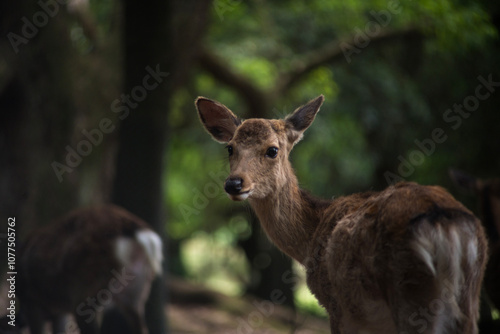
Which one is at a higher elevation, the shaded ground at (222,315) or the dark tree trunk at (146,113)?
the dark tree trunk at (146,113)

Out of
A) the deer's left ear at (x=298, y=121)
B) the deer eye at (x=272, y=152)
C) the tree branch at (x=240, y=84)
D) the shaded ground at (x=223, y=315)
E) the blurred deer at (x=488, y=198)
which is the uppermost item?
the deer's left ear at (x=298, y=121)

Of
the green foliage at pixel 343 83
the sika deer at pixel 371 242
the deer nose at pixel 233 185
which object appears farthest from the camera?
the green foliage at pixel 343 83

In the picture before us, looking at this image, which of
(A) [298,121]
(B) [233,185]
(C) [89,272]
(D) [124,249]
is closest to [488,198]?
(A) [298,121]

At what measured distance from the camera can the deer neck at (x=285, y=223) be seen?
542 cm

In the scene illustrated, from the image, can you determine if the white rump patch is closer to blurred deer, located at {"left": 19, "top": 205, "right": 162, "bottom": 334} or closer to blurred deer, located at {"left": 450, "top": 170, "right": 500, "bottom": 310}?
blurred deer, located at {"left": 19, "top": 205, "right": 162, "bottom": 334}

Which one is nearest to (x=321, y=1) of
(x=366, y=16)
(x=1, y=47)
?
(x=366, y=16)

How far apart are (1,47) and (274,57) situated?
7125 millimetres

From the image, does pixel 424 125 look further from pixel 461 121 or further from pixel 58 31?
pixel 58 31

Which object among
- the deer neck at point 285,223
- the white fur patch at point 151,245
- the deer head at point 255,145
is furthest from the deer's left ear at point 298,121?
the white fur patch at point 151,245

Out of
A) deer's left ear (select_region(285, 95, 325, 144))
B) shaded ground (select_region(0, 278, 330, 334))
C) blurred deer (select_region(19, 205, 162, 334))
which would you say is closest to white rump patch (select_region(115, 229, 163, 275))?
blurred deer (select_region(19, 205, 162, 334))

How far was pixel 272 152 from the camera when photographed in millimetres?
5328

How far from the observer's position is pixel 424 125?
1471cm

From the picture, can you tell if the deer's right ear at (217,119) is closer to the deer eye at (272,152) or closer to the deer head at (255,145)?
the deer head at (255,145)

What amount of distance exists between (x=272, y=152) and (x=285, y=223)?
0.61 m
